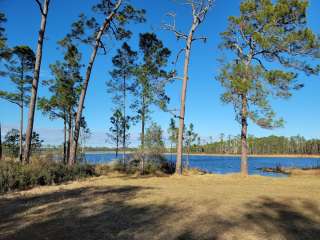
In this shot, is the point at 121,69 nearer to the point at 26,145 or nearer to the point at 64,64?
the point at 64,64

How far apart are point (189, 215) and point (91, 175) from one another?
9.76 m

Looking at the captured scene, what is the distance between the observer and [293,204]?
6727mm

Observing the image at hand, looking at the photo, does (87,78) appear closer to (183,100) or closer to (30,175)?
(183,100)

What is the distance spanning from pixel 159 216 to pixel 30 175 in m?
5.99

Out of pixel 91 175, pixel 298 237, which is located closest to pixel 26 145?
pixel 91 175

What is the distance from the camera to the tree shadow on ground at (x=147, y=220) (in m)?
4.49

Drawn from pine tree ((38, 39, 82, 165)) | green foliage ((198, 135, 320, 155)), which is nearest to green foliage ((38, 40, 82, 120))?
pine tree ((38, 39, 82, 165))

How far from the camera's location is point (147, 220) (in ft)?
17.3

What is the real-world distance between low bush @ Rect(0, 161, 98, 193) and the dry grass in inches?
57.5

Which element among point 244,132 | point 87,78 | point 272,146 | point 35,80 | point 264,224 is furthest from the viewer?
point 272,146

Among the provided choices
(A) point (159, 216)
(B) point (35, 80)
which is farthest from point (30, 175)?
(A) point (159, 216)

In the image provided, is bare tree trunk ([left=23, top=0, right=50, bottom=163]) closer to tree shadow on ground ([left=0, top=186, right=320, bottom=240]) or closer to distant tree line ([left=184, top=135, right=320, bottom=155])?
tree shadow on ground ([left=0, top=186, right=320, bottom=240])

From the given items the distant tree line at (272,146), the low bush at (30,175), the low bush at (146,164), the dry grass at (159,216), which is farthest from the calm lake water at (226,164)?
the distant tree line at (272,146)

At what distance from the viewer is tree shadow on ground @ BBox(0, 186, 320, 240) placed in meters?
4.49
